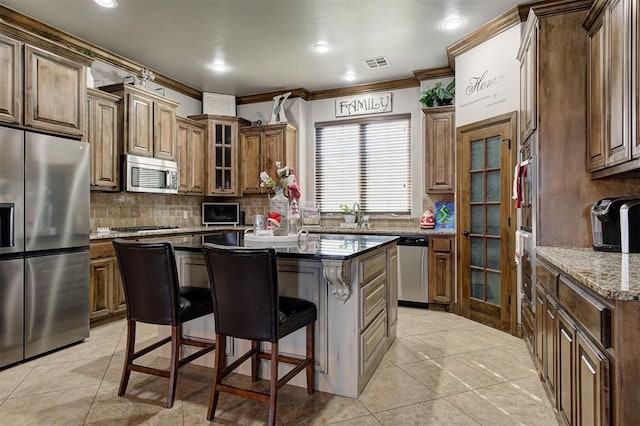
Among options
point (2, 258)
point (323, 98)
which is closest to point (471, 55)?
point (323, 98)

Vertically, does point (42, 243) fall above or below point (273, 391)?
above

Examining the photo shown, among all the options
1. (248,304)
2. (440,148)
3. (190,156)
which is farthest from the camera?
(190,156)

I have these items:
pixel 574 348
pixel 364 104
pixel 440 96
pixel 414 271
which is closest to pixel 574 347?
pixel 574 348

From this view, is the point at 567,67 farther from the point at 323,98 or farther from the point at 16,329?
the point at 16,329

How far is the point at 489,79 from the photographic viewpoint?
3.89 meters

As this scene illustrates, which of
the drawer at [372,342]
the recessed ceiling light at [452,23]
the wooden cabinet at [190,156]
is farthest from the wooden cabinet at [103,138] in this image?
the recessed ceiling light at [452,23]

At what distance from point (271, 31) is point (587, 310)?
366cm

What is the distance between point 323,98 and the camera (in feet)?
19.3

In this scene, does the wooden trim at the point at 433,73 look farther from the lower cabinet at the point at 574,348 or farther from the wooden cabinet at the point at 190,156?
the lower cabinet at the point at 574,348

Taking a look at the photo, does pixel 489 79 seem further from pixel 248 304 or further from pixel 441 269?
pixel 248 304

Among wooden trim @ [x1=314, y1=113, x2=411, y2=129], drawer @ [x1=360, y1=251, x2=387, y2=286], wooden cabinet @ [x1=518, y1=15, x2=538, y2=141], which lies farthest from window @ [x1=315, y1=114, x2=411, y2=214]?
drawer @ [x1=360, y1=251, x2=387, y2=286]

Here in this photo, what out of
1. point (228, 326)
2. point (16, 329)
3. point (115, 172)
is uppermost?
point (115, 172)

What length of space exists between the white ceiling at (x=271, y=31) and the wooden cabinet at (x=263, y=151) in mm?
814

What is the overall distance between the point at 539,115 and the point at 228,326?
2.40 m
